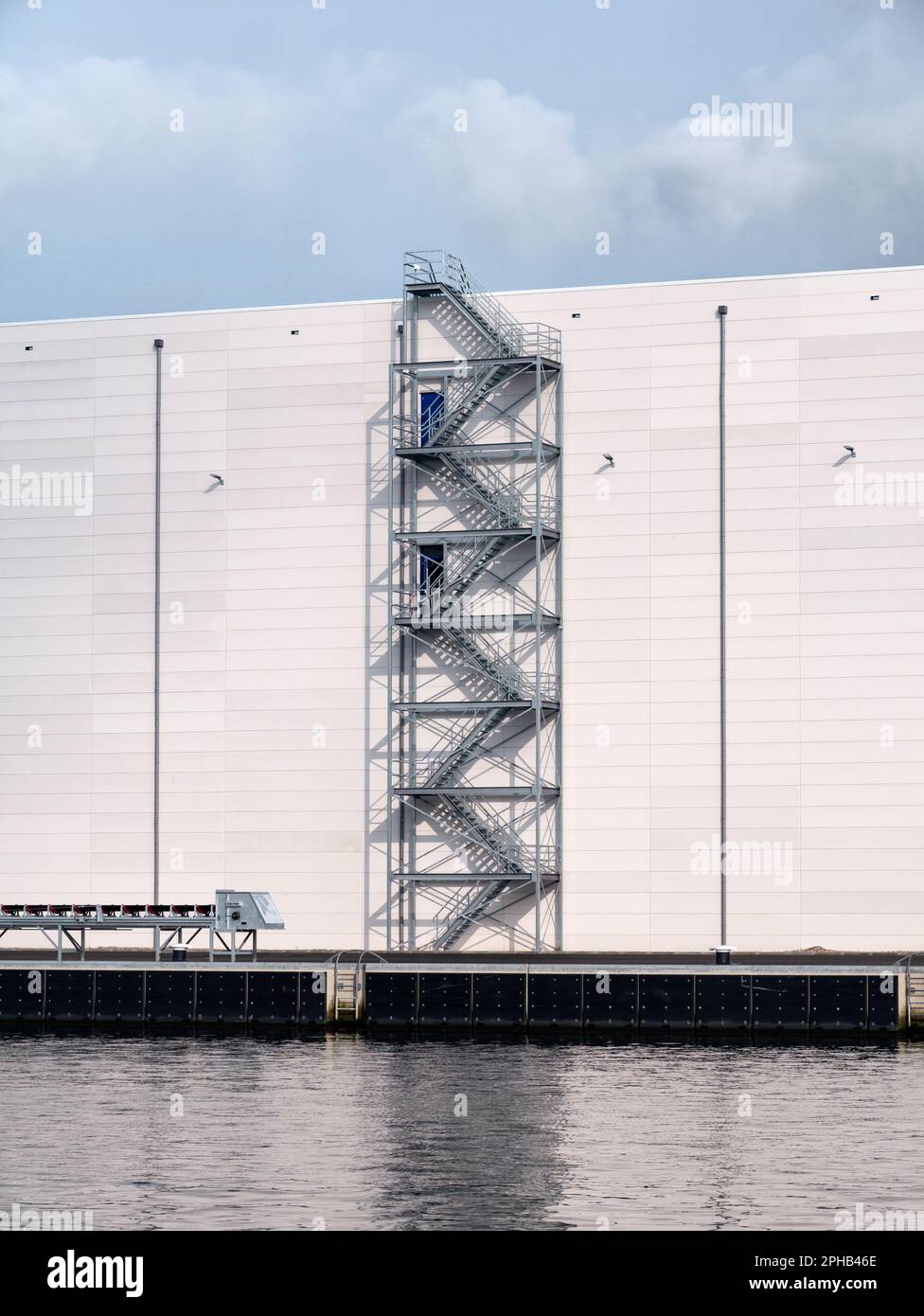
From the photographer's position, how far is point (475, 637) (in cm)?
5712

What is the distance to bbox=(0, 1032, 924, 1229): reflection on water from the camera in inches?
973

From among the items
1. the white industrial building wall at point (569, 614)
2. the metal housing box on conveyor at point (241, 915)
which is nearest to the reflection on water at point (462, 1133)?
the metal housing box on conveyor at point (241, 915)

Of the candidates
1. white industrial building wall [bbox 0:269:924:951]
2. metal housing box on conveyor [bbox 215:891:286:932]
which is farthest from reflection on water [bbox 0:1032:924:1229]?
white industrial building wall [bbox 0:269:924:951]

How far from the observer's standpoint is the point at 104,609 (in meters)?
60.4

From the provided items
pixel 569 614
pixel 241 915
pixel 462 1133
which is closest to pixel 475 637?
pixel 569 614

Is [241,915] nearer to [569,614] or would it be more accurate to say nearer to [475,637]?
[475,637]

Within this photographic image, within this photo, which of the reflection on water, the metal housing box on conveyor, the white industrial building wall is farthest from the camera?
the white industrial building wall

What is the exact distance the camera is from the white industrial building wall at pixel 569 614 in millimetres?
54188

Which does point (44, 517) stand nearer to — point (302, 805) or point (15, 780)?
point (15, 780)

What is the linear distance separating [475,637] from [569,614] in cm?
294

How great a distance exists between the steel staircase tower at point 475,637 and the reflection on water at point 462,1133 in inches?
435

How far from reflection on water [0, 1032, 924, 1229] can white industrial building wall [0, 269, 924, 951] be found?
1065cm

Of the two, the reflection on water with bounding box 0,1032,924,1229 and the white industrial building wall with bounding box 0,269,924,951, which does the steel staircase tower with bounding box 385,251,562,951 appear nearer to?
the white industrial building wall with bounding box 0,269,924,951
